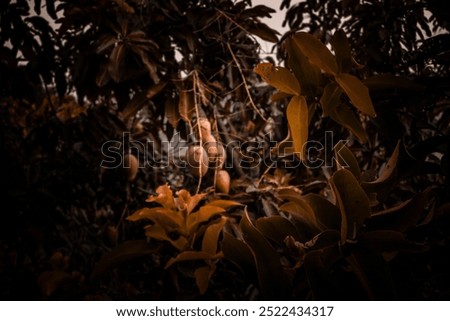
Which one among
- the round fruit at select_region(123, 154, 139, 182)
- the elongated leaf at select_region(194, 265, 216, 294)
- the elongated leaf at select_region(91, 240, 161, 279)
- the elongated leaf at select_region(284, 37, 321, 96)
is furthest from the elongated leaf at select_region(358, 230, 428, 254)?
the round fruit at select_region(123, 154, 139, 182)

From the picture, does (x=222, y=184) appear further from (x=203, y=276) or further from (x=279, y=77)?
(x=279, y=77)

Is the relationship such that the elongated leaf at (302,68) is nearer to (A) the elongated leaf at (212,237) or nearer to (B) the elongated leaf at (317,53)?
(B) the elongated leaf at (317,53)

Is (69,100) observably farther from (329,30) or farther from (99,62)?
(329,30)

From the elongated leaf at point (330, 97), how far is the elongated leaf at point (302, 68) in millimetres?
24

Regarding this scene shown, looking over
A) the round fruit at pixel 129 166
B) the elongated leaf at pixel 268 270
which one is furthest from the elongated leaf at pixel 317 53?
the round fruit at pixel 129 166

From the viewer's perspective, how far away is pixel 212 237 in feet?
2.49

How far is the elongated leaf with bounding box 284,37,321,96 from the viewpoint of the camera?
552 millimetres

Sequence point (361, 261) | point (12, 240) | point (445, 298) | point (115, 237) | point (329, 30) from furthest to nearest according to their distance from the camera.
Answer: point (329, 30), point (12, 240), point (115, 237), point (445, 298), point (361, 261)

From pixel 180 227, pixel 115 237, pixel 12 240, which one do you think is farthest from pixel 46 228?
pixel 180 227

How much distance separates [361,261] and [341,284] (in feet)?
0.28

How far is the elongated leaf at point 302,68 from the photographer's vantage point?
1.81ft

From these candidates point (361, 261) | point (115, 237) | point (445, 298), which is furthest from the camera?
point (115, 237)

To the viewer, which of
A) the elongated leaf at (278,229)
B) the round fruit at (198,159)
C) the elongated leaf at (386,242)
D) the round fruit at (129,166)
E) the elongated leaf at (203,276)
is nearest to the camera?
the elongated leaf at (386,242)
